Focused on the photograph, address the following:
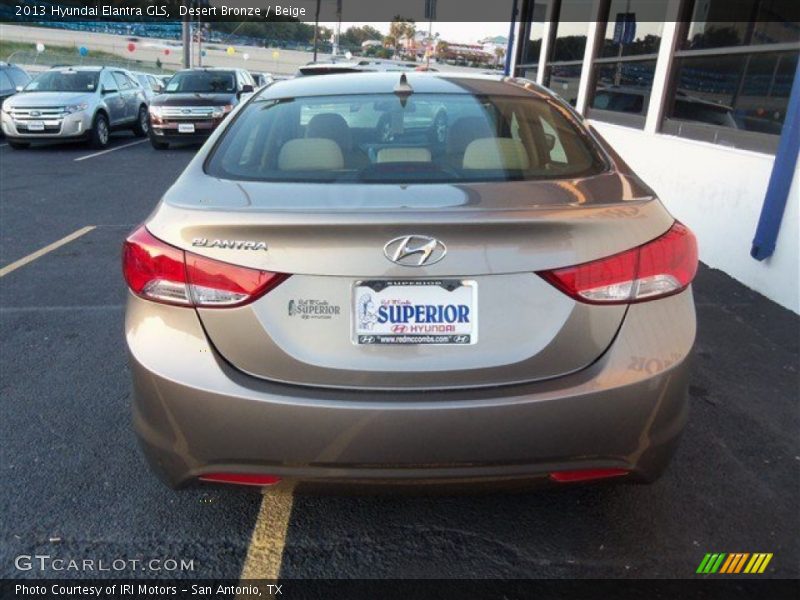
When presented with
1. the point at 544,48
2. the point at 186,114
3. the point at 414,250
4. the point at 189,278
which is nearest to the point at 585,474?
the point at 414,250

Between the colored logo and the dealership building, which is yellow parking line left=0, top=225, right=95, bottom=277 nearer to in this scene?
the colored logo

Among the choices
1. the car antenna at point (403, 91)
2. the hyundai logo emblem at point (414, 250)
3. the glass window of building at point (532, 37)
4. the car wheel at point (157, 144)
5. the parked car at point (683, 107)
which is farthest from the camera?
the car wheel at point (157, 144)

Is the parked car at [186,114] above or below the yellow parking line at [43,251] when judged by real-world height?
above

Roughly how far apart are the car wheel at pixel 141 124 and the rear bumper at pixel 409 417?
627 inches

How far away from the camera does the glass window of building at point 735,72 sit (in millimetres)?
5336

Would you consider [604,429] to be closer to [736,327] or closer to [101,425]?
[101,425]

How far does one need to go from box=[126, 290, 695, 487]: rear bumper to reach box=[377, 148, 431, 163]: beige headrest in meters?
0.94

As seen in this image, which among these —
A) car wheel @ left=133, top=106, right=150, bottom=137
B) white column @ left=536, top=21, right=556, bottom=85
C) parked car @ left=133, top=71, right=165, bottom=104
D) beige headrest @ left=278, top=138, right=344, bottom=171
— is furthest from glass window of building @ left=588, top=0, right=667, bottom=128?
parked car @ left=133, top=71, right=165, bottom=104

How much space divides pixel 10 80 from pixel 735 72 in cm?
1544

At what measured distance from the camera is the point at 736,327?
4.49m

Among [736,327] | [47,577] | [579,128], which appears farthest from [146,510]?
[736,327]

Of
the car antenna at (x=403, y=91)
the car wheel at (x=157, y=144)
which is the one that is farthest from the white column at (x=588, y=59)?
the car wheel at (x=157, y=144)

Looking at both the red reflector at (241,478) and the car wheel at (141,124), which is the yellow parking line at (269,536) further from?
the car wheel at (141,124)

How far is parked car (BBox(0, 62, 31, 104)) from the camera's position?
1478 centimetres
